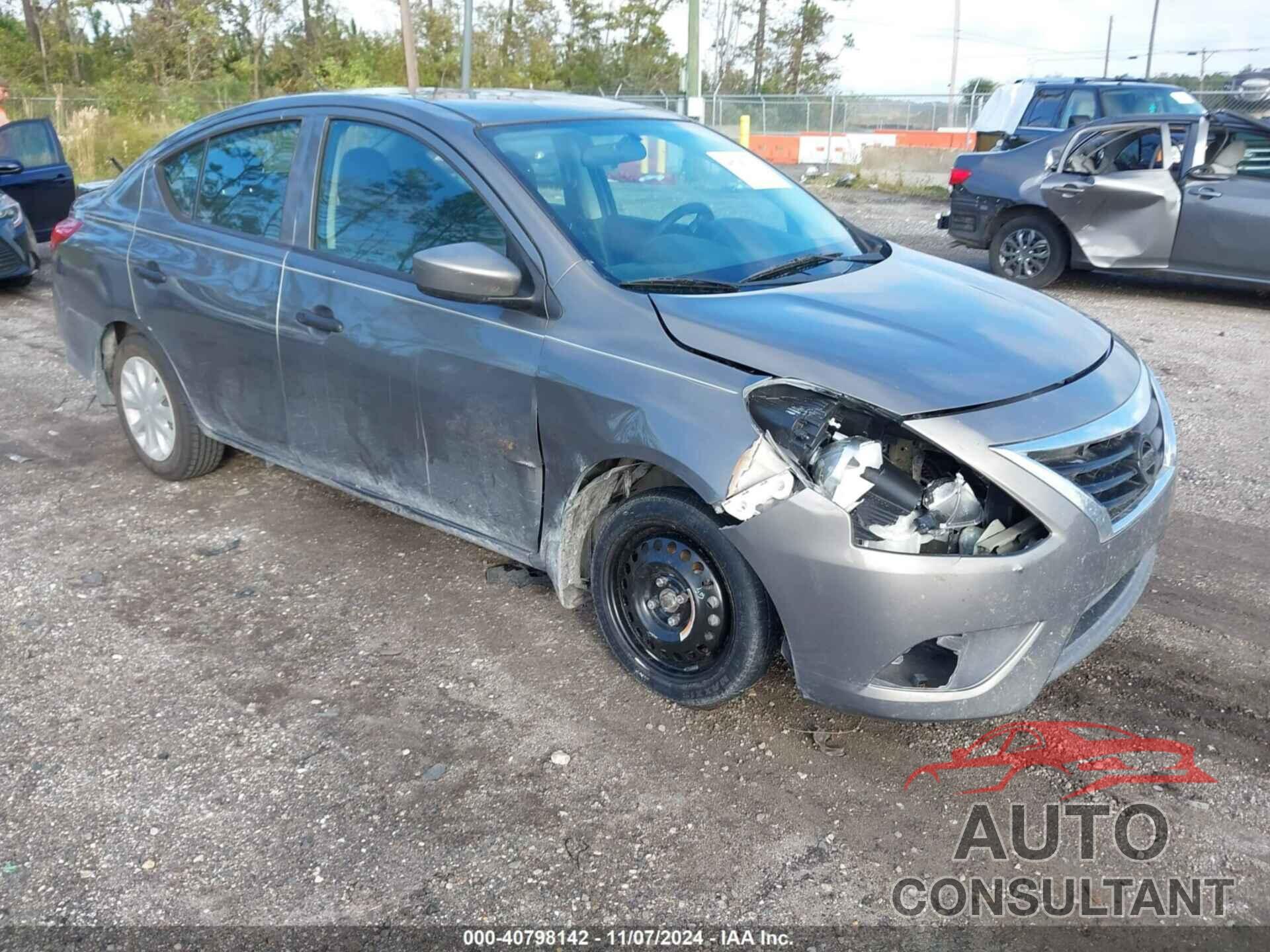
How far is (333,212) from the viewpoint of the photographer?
417 cm

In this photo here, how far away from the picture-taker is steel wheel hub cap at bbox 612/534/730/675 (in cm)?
327

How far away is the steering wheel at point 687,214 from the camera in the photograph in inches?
151

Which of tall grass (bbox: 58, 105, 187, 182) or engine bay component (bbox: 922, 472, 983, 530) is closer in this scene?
engine bay component (bbox: 922, 472, 983, 530)

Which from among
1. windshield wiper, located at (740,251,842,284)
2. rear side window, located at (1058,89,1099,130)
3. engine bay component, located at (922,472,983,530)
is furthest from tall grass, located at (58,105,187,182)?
engine bay component, located at (922,472,983,530)

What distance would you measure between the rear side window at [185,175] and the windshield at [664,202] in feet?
5.64

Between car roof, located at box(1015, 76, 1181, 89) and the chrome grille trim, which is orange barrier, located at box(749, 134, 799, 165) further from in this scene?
the chrome grille trim

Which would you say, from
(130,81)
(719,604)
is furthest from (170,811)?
(130,81)

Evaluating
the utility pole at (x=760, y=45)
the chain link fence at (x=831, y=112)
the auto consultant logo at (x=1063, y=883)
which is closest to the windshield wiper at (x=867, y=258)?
the auto consultant logo at (x=1063, y=883)

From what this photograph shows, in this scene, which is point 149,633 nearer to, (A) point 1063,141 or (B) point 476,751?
(B) point 476,751

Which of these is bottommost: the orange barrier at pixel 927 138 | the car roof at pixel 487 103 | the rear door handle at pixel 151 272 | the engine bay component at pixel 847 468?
the orange barrier at pixel 927 138

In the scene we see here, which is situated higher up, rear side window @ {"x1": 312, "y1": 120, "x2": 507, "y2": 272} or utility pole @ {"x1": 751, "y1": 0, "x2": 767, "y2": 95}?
utility pole @ {"x1": 751, "y1": 0, "x2": 767, "y2": 95}

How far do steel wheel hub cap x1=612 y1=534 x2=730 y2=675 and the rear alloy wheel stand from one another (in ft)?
24.9

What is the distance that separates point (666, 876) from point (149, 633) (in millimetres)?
2241

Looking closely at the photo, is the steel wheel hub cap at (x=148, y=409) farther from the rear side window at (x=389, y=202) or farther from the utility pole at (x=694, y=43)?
the utility pole at (x=694, y=43)
